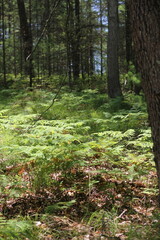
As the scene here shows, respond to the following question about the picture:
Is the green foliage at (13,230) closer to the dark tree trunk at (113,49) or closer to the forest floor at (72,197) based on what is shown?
the forest floor at (72,197)

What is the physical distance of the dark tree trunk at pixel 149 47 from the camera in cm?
170

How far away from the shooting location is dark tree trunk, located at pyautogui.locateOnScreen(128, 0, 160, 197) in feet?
5.57

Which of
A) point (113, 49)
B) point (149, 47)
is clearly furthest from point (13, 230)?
point (113, 49)

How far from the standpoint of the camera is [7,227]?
1.77 meters

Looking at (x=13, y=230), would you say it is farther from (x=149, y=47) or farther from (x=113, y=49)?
(x=113, y=49)

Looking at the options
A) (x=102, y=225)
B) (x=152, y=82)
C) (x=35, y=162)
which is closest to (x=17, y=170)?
(x=35, y=162)

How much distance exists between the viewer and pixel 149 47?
1.74 m

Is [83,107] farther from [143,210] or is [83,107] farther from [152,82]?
[152,82]

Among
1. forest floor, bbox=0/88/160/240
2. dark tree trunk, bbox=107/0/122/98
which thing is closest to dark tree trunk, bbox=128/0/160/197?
forest floor, bbox=0/88/160/240

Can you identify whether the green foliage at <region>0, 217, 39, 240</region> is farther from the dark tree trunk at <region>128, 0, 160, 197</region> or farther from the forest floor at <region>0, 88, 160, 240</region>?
the dark tree trunk at <region>128, 0, 160, 197</region>

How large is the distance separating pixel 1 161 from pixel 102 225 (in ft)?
6.61

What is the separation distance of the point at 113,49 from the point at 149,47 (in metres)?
7.39

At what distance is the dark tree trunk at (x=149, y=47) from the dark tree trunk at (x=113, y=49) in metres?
7.18

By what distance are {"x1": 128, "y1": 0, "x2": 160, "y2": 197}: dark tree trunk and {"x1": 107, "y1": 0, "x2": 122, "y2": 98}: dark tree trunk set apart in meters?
7.18
